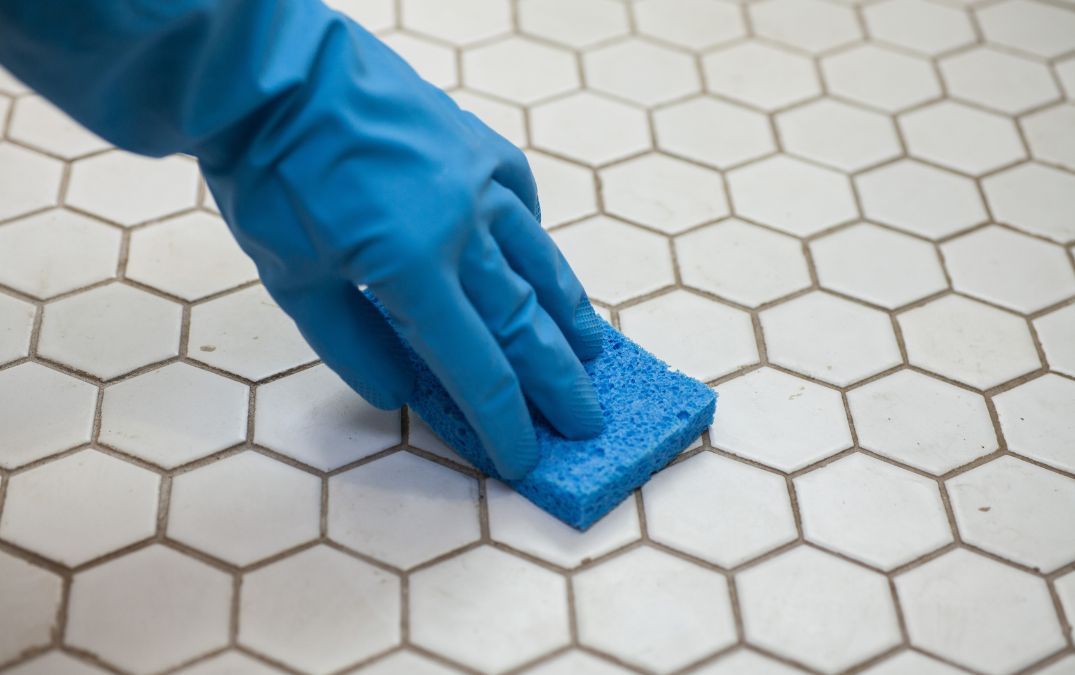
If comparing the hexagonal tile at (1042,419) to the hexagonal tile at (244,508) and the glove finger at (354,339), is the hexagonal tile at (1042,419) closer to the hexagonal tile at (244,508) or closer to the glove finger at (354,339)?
the glove finger at (354,339)

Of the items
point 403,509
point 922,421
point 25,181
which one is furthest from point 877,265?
point 25,181

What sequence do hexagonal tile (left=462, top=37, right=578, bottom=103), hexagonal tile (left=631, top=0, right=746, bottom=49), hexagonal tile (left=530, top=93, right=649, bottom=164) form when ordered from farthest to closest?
hexagonal tile (left=631, top=0, right=746, bottom=49) → hexagonal tile (left=462, top=37, right=578, bottom=103) → hexagonal tile (left=530, top=93, right=649, bottom=164)

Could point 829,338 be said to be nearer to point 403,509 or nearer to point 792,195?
point 792,195

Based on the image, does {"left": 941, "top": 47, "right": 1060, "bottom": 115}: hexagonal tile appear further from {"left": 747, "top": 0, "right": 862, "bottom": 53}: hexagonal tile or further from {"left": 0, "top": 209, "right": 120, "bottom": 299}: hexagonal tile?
{"left": 0, "top": 209, "right": 120, "bottom": 299}: hexagonal tile

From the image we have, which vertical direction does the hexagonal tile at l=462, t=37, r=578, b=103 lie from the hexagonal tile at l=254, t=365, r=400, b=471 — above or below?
above

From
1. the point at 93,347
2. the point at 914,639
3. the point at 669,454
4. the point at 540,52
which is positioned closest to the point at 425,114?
the point at 669,454

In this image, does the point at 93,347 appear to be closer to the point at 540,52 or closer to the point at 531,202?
the point at 531,202

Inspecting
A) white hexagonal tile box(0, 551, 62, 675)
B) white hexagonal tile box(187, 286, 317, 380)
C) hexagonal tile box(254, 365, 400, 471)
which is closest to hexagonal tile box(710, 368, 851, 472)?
hexagonal tile box(254, 365, 400, 471)
